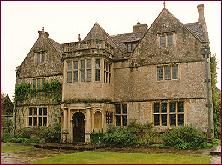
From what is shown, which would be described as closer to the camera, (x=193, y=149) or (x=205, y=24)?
(x=193, y=149)

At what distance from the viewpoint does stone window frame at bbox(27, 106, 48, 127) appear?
26375 millimetres

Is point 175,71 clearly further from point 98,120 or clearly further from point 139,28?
point 139,28

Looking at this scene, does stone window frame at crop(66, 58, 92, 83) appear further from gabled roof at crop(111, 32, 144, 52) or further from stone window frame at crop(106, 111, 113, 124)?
gabled roof at crop(111, 32, 144, 52)

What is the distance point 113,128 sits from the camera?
22453 mm

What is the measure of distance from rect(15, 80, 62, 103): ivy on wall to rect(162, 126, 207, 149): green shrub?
1039 cm

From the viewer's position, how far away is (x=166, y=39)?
22.2m

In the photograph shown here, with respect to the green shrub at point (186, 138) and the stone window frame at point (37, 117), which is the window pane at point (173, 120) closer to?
the green shrub at point (186, 138)

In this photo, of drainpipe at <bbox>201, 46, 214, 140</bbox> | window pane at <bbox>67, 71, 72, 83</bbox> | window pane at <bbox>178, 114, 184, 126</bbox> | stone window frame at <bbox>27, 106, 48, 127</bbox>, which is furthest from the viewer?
stone window frame at <bbox>27, 106, 48, 127</bbox>

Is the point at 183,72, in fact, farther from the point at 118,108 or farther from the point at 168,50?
the point at 118,108

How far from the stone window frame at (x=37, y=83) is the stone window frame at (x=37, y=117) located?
71.6 inches

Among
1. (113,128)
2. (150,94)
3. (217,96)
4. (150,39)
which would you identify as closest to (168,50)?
(150,39)

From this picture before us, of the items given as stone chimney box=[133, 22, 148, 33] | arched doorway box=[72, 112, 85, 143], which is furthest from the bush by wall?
stone chimney box=[133, 22, 148, 33]

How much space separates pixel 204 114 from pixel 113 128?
6711 millimetres

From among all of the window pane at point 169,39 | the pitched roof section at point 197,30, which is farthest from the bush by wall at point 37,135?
the pitched roof section at point 197,30
